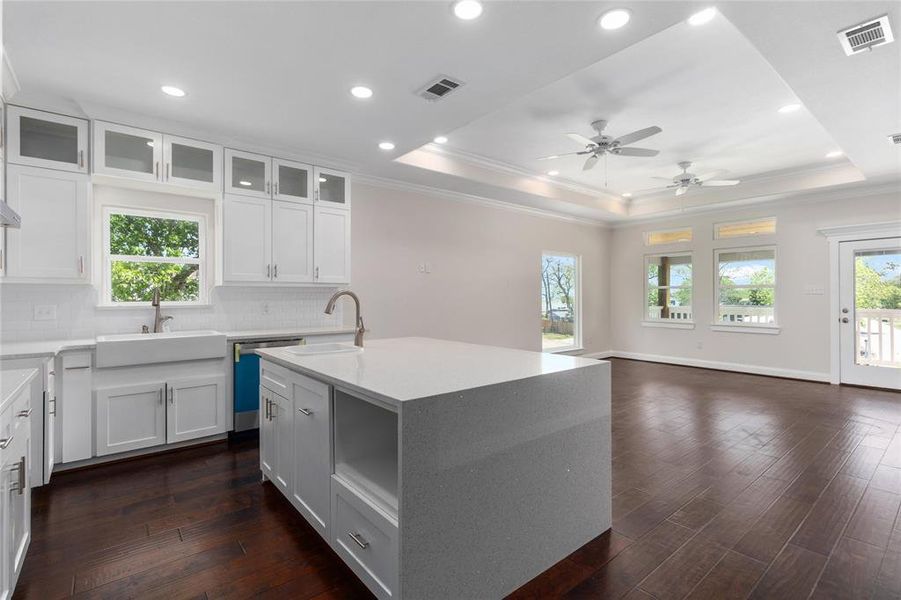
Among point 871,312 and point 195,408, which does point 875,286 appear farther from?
point 195,408

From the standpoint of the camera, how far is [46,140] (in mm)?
3055

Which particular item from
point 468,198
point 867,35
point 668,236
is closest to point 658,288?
point 668,236

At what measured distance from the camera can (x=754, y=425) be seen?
12.9 feet

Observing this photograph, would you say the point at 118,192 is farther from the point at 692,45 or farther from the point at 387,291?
the point at 692,45

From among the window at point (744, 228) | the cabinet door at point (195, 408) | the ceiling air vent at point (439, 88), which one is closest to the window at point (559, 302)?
the window at point (744, 228)

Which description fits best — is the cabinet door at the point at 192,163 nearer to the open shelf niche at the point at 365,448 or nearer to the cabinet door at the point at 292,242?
the cabinet door at the point at 292,242

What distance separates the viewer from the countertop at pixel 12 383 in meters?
1.46

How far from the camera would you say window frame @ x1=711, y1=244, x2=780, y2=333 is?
6293 millimetres

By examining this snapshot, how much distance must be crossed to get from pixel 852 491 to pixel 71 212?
5.59 meters

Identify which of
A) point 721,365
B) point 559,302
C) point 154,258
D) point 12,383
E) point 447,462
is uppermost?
point 154,258

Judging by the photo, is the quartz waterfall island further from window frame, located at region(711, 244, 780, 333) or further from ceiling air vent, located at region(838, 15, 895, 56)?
window frame, located at region(711, 244, 780, 333)

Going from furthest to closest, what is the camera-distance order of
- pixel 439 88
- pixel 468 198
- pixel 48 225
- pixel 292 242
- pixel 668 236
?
pixel 668 236 → pixel 468 198 → pixel 292 242 → pixel 48 225 → pixel 439 88

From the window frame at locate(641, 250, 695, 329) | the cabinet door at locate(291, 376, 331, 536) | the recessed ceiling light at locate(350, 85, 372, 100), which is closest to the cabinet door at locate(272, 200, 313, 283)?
the recessed ceiling light at locate(350, 85, 372, 100)

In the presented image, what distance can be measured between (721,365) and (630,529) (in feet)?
18.9
